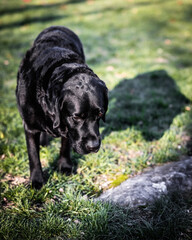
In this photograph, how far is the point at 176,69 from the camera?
5570 mm

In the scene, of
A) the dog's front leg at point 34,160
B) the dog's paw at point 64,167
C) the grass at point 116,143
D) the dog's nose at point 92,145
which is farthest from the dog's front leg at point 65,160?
the dog's nose at point 92,145

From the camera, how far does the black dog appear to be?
2.14m

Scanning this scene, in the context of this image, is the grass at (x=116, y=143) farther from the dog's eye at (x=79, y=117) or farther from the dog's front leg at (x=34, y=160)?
the dog's eye at (x=79, y=117)

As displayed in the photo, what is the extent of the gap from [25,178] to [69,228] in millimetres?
976

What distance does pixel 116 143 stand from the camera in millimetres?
3400

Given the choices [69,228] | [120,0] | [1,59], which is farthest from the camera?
[120,0]

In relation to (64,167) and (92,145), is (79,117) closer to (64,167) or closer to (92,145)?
(92,145)

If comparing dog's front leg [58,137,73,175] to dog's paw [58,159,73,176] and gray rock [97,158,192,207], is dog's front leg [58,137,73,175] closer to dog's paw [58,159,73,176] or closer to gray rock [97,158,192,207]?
dog's paw [58,159,73,176]

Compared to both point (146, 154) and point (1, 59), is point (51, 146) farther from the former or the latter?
point (1, 59)

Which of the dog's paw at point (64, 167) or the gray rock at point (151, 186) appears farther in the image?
the dog's paw at point (64, 167)

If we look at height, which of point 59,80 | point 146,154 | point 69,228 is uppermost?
point 59,80

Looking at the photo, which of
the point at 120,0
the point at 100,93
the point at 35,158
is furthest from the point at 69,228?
the point at 120,0

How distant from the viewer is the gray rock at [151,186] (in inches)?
89.0

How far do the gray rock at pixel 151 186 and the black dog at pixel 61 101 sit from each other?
0.54m
